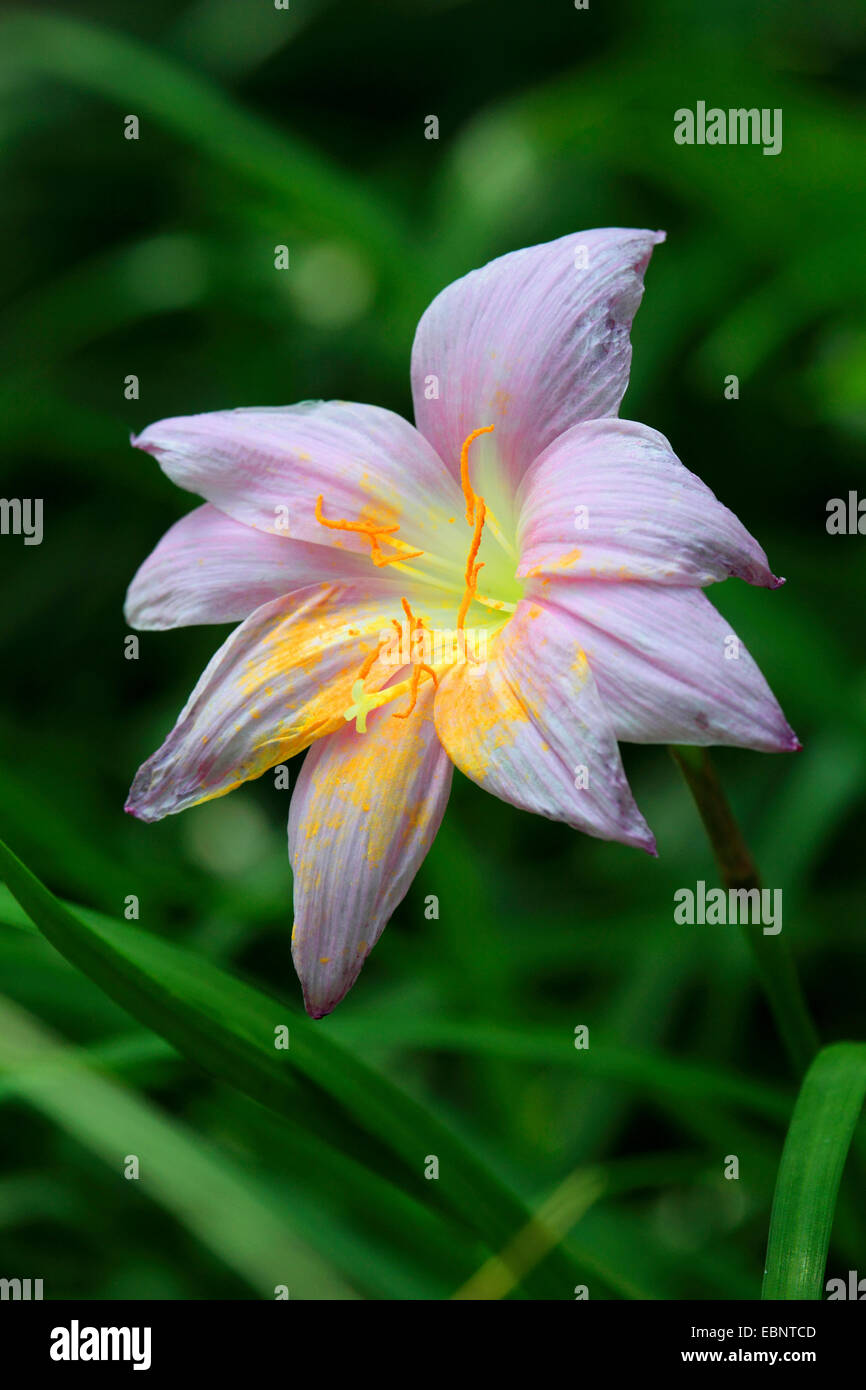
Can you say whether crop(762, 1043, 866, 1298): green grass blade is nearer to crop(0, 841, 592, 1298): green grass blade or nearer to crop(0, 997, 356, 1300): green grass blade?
crop(0, 841, 592, 1298): green grass blade

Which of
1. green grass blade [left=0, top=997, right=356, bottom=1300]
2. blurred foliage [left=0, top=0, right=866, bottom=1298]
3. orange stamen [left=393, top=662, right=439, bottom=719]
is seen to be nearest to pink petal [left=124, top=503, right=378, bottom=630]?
orange stamen [left=393, top=662, right=439, bottom=719]

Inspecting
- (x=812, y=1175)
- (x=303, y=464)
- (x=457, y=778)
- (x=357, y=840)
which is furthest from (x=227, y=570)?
(x=457, y=778)

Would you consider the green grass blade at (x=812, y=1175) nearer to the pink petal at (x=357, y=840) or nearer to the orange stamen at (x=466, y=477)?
the pink petal at (x=357, y=840)

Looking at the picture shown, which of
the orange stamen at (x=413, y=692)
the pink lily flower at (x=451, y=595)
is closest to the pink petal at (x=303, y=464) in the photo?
the pink lily flower at (x=451, y=595)

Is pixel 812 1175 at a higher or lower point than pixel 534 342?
lower

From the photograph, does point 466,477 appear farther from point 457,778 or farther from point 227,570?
point 457,778
